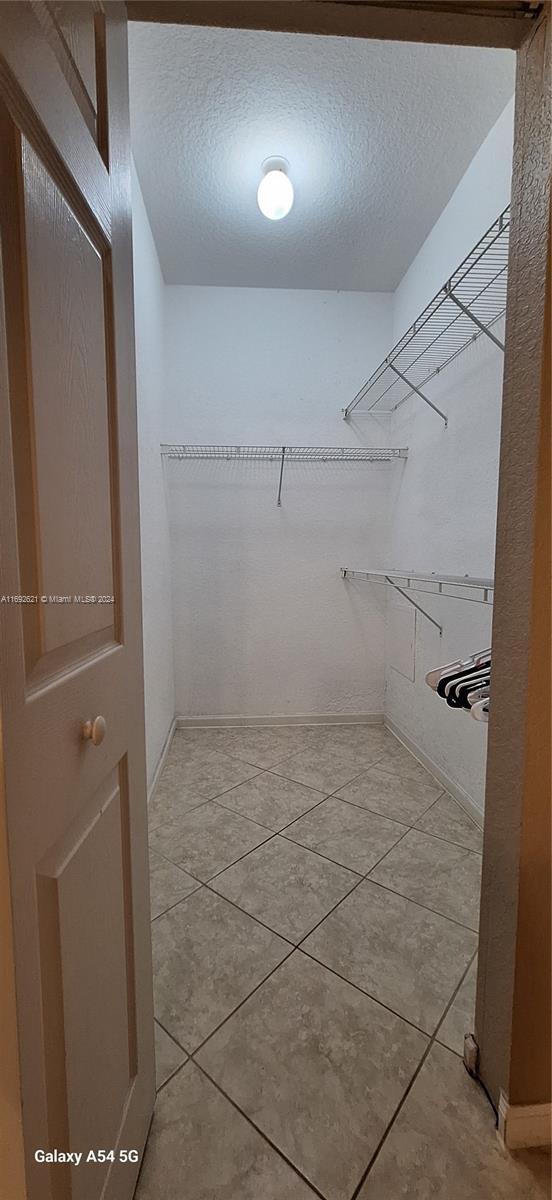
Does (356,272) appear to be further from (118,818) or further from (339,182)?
(118,818)

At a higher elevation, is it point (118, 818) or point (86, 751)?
point (86, 751)

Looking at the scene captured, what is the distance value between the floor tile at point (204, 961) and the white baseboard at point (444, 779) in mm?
1014

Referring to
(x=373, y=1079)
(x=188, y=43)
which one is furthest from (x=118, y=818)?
(x=188, y=43)

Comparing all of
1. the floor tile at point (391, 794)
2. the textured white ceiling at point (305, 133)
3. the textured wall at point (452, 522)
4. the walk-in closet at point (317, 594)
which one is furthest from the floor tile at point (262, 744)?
the textured white ceiling at point (305, 133)

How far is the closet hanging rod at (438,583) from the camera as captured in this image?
4.87 feet

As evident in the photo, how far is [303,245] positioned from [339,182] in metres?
0.44

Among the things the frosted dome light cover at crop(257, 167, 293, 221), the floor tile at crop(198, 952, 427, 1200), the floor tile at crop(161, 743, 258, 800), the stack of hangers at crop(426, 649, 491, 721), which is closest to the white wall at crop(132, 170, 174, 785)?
the floor tile at crop(161, 743, 258, 800)

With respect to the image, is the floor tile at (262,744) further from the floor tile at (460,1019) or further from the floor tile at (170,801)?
the floor tile at (460,1019)

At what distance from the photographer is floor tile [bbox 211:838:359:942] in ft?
4.49

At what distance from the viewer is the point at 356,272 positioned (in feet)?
8.18

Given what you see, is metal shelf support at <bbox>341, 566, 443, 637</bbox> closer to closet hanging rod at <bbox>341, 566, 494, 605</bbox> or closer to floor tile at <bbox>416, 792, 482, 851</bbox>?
closet hanging rod at <bbox>341, 566, 494, 605</bbox>

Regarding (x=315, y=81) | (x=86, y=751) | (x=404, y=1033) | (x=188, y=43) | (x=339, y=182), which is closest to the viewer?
(x=86, y=751)

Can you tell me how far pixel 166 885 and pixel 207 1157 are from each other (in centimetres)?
74

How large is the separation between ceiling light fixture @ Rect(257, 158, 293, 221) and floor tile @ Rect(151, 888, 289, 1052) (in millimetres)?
2664
